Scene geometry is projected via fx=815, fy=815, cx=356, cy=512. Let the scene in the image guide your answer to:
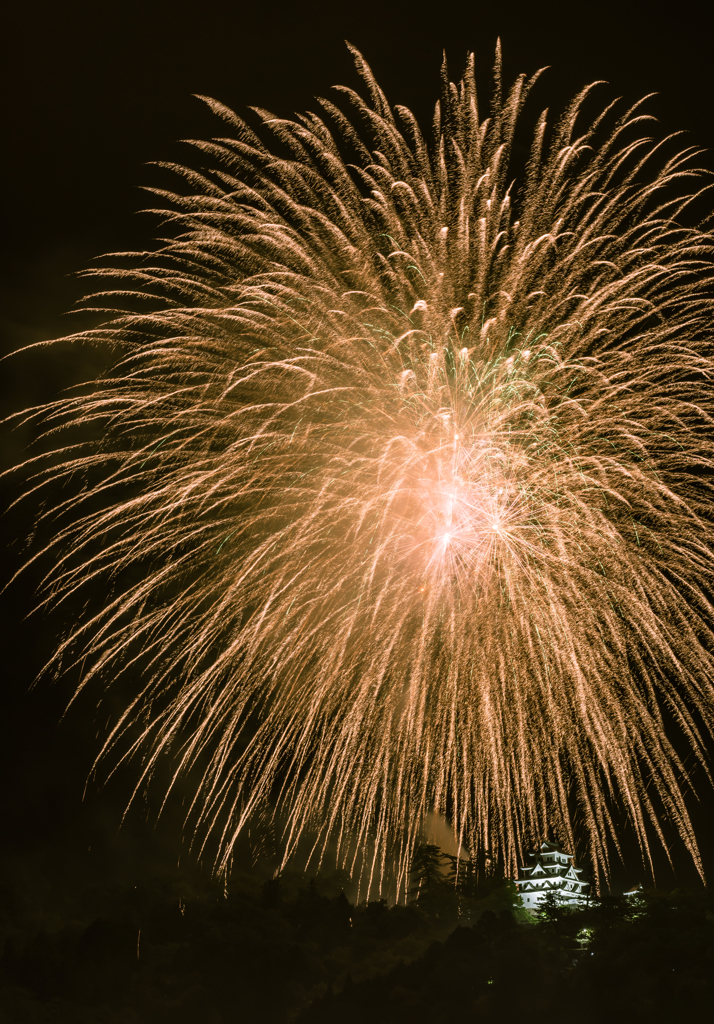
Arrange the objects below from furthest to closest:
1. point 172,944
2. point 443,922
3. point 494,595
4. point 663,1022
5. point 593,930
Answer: point 172,944 → point 443,922 → point 593,930 → point 663,1022 → point 494,595

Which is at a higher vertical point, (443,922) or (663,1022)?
(443,922)

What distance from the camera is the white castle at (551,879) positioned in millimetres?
42219

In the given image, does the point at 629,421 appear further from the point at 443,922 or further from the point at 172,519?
the point at 443,922

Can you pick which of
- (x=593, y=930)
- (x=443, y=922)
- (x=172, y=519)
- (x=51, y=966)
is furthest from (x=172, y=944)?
(x=172, y=519)

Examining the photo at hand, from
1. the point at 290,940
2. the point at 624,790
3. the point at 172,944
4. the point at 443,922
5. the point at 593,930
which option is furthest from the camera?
the point at 172,944

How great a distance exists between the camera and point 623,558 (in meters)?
12.4

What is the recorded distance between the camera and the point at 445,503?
40.7ft

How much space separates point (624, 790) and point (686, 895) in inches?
1598

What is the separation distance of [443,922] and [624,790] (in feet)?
169

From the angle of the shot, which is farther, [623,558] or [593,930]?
[593,930]

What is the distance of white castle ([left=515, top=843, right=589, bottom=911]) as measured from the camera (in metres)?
42.2

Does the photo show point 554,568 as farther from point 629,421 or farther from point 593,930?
point 593,930

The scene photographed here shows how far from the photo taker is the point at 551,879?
42.7 meters

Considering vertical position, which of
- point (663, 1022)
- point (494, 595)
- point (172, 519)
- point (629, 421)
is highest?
point (629, 421)
